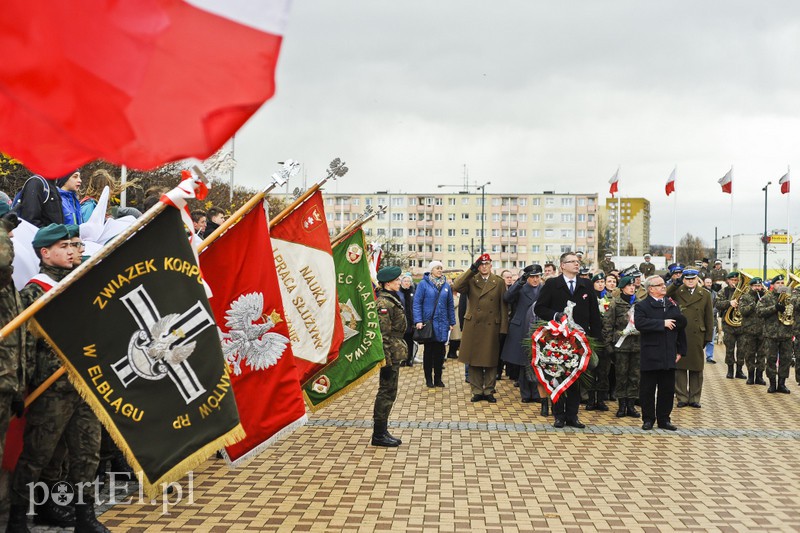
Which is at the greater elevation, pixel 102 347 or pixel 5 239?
pixel 5 239

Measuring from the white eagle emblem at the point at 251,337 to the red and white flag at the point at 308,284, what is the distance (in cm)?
125

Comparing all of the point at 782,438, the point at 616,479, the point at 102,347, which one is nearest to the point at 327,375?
the point at 616,479

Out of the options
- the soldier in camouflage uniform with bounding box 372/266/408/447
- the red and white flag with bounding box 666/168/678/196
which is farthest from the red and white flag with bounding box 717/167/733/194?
the soldier in camouflage uniform with bounding box 372/266/408/447

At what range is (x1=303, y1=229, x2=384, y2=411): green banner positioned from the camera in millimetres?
8656

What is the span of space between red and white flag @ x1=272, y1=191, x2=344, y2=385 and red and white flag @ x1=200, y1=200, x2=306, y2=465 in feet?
4.00

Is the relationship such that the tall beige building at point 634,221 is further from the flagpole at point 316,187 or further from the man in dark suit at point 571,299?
the flagpole at point 316,187

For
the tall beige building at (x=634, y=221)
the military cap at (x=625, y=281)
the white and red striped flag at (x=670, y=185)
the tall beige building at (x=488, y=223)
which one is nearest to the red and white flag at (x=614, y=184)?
the white and red striped flag at (x=670, y=185)

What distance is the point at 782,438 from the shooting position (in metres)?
9.79

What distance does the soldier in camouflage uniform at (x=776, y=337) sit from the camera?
45.8ft

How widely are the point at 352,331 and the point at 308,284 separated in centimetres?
121

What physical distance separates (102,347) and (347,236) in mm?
4855

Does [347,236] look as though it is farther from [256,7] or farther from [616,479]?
[256,7]

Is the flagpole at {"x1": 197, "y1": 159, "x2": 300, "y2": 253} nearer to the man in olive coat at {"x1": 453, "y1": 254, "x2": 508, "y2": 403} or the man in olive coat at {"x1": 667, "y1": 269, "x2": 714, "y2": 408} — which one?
the man in olive coat at {"x1": 453, "y1": 254, "x2": 508, "y2": 403}

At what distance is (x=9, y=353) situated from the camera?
4.74 meters
